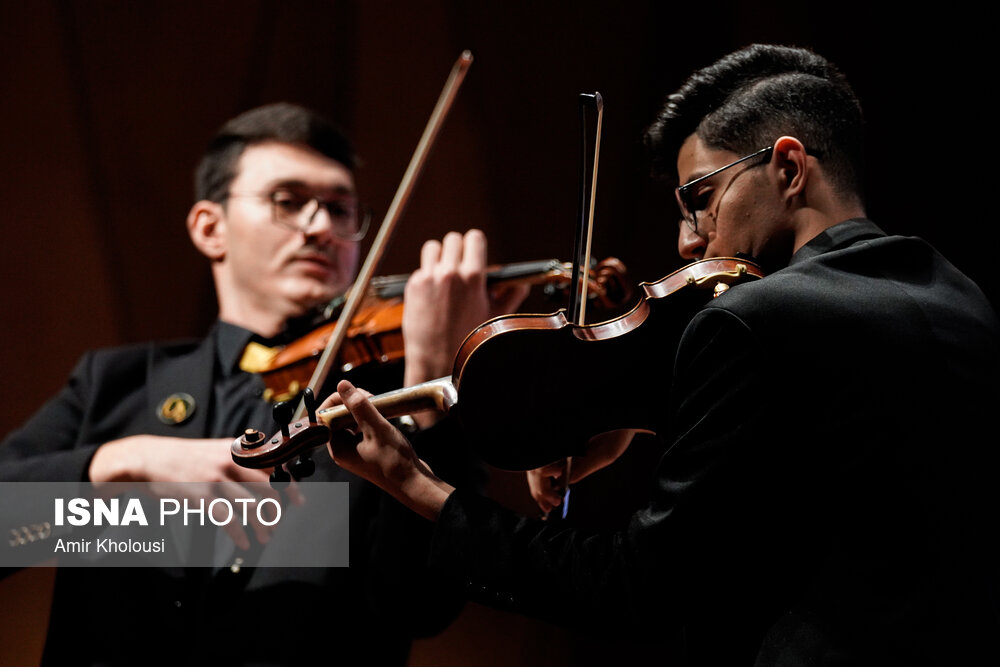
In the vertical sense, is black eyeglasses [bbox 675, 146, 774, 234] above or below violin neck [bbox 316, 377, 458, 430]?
above

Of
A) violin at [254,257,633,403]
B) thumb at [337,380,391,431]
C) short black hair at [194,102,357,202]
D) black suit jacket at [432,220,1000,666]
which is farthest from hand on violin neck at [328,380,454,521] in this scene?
short black hair at [194,102,357,202]

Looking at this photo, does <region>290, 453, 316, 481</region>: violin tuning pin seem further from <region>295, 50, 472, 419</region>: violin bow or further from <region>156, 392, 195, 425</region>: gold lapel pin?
<region>156, 392, 195, 425</region>: gold lapel pin

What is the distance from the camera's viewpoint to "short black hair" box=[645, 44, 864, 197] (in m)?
1.09

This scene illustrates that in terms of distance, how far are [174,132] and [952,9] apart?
1.81 meters

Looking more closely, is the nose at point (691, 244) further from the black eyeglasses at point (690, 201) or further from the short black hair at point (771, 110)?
the short black hair at point (771, 110)

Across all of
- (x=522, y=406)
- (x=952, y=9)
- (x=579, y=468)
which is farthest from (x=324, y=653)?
(x=952, y=9)

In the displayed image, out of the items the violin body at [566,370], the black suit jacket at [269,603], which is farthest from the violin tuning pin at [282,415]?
the black suit jacket at [269,603]

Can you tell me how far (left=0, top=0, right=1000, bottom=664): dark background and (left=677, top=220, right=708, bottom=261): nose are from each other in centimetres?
96

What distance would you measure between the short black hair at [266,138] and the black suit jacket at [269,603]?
0.64 metres

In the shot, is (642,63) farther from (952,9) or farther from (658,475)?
(658,475)

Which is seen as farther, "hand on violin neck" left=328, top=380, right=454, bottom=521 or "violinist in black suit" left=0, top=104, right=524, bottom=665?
"violinist in black suit" left=0, top=104, right=524, bottom=665

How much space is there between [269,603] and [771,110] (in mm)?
1058

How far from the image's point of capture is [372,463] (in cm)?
102

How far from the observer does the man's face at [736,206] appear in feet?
3.45
